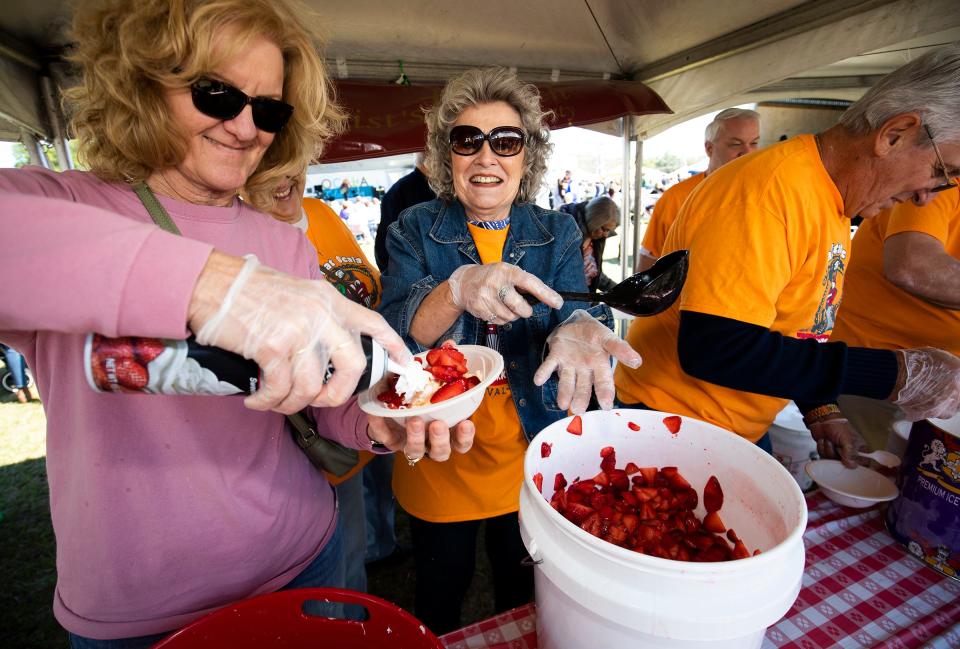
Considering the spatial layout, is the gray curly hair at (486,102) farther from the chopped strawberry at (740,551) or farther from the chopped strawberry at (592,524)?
the chopped strawberry at (740,551)

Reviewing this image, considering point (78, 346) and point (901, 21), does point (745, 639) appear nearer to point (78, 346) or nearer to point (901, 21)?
point (78, 346)

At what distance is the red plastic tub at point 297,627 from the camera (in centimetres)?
84

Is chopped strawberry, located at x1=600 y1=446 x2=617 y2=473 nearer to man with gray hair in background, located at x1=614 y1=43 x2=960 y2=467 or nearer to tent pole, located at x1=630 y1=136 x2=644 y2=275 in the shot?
man with gray hair in background, located at x1=614 y1=43 x2=960 y2=467

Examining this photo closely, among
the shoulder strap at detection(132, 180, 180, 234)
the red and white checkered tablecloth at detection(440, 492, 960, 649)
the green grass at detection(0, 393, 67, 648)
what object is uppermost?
the shoulder strap at detection(132, 180, 180, 234)

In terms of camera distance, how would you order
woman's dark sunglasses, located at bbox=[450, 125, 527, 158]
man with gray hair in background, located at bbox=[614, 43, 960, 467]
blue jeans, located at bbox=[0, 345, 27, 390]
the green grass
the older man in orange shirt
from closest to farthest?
man with gray hair in background, located at bbox=[614, 43, 960, 467] → woman's dark sunglasses, located at bbox=[450, 125, 527, 158] → the older man in orange shirt → the green grass → blue jeans, located at bbox=[0, 345, 27, 390]

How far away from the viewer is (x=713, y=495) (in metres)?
1.22

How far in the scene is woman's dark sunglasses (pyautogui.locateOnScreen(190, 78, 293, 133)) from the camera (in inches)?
42.5

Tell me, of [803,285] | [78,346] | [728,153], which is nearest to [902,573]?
[803,285]

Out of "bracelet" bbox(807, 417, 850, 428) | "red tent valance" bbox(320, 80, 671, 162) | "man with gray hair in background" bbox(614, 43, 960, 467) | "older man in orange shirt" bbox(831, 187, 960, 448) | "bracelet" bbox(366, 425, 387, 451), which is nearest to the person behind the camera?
"bracelet" bbox(366, 425, 387, 451)

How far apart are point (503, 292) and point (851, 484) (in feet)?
4.71

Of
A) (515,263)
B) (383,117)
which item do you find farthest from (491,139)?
(383,117)

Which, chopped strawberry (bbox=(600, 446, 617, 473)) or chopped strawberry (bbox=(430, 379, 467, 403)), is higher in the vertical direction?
chopped strawberry (bbox=(430, 379, 467, 403))

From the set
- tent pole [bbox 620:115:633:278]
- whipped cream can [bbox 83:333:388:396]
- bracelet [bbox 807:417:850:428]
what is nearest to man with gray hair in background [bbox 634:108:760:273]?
tent pole [bbox 620:115:633:278]

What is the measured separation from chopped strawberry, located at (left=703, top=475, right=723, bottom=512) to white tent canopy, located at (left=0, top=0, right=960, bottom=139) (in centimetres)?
342
